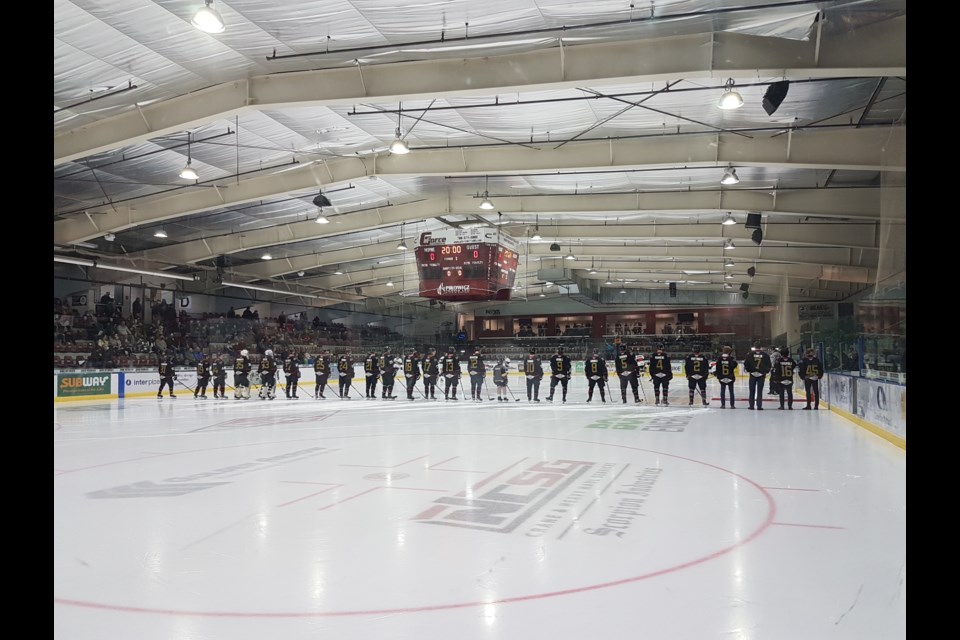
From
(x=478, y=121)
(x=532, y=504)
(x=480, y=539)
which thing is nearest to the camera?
(x=480, y=539)

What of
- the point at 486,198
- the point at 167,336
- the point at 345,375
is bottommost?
the point at 345,375

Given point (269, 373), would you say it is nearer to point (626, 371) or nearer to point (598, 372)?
point (598, 372)

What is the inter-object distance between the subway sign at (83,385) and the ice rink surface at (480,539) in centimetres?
1024

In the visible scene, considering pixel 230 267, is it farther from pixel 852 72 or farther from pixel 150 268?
pixel 852 72

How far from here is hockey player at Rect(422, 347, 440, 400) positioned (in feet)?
66.4

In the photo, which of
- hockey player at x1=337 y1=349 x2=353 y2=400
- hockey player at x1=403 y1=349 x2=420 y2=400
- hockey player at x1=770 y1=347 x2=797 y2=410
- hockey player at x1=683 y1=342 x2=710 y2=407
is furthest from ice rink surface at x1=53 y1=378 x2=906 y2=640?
hockey player at x1=337 y1=349 x2=353 y2=400

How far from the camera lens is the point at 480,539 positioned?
187 inches

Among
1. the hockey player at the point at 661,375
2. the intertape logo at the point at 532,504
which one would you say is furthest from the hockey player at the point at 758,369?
the intertape logo at the point at 532,504

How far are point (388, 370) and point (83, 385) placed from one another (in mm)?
8782

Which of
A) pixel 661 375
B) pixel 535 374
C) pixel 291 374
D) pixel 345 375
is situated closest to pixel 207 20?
pixel 535 374

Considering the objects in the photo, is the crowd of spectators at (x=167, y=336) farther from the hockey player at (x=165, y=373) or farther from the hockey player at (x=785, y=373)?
the hockey player at (x=785, y=373)

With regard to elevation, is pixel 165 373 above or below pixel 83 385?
above

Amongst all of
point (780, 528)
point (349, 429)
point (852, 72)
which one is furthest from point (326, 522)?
point (852, 72)

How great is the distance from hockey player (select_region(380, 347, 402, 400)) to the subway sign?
8.32 metres
